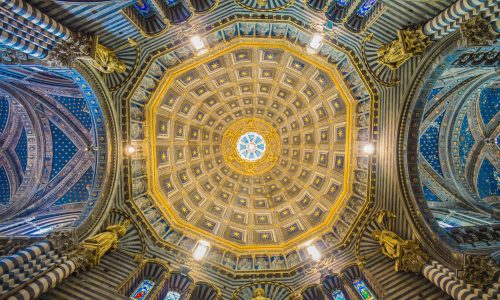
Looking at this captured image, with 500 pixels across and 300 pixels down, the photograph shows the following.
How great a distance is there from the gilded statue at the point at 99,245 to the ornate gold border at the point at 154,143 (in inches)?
162

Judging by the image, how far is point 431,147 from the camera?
2420 cm

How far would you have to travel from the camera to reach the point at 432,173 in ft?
78.1

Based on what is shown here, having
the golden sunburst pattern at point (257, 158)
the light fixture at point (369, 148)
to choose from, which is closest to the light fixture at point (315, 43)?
the golden sunburst pattern at point (257, 158)

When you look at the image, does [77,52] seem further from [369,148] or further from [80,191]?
[369,148]

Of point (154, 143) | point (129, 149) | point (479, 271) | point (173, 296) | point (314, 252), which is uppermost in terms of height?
point (154, 143)

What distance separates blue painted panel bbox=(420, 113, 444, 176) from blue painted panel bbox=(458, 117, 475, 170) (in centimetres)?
192

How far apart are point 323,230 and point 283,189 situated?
6.04 metres

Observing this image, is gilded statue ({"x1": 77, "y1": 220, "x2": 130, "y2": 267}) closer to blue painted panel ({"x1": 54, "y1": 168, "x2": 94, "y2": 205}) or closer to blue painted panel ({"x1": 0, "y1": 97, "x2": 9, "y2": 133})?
blue painted panel ({"x1": 54, "y1": 168, "x2": 94, "y2": 205})

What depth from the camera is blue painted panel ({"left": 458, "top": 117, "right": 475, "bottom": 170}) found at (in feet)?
78.0

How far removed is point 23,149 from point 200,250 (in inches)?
682

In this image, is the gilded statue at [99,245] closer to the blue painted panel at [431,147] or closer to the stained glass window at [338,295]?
the stained glass window at [338,295]

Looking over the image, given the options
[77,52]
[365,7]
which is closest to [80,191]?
[77,52]

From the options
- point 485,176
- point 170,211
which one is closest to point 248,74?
point 170,211

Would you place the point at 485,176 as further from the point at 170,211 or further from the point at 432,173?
the point at 170,211
